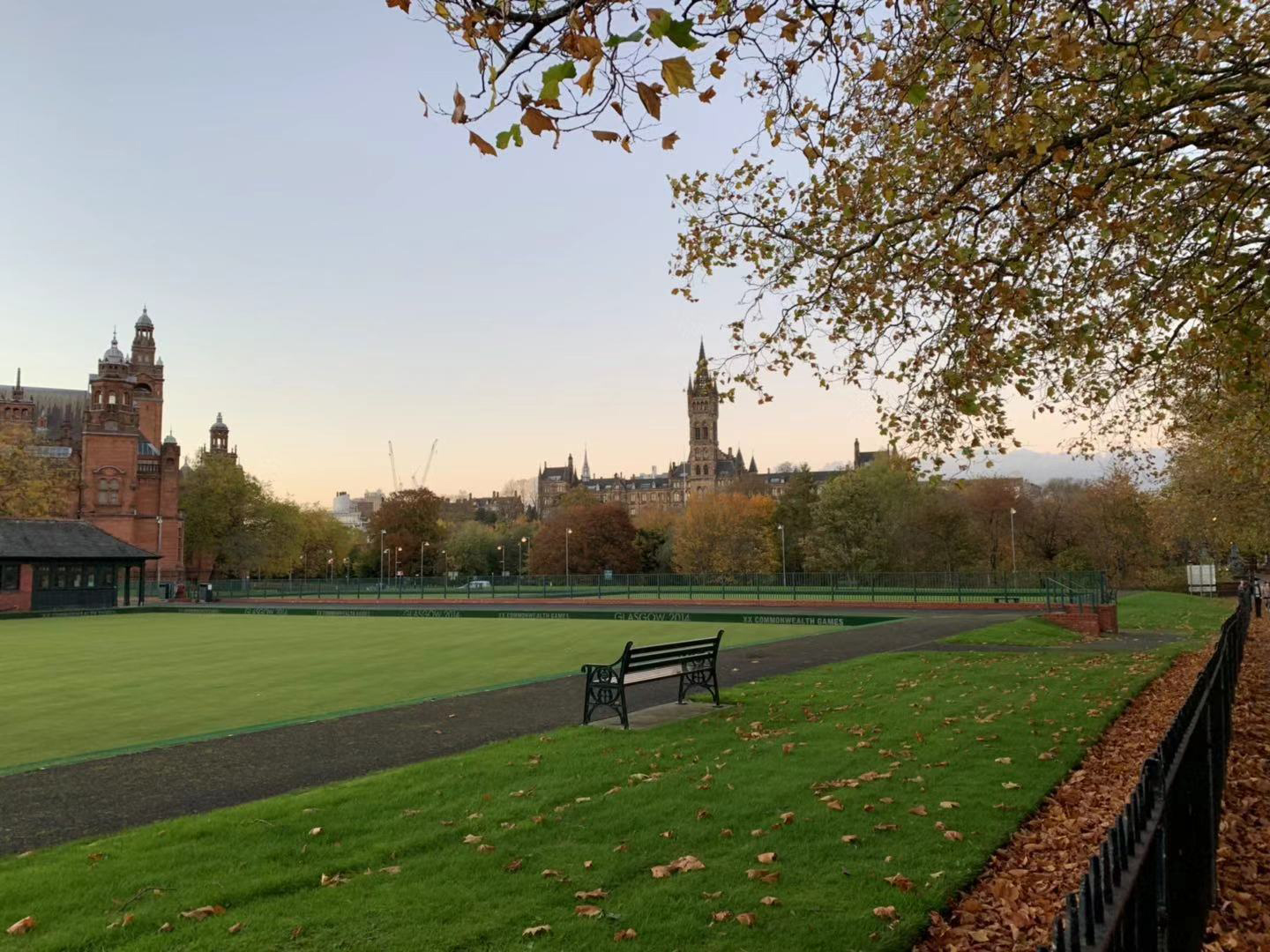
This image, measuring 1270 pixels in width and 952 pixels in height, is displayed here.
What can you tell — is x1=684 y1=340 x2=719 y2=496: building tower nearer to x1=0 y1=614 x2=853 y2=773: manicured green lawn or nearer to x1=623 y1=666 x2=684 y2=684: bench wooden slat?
x1=0 y1=614 x2=853 y2=773: manicured green lawn

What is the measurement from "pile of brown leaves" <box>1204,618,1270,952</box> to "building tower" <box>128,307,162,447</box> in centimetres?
9820

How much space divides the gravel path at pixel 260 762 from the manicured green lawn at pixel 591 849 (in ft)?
2.53

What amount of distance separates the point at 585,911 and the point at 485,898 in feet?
2.17

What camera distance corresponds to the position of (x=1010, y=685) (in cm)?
1291

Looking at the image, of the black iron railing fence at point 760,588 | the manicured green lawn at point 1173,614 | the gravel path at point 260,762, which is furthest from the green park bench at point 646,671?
the manicured green lawn at point 1173,614

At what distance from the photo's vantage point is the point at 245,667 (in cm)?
1912

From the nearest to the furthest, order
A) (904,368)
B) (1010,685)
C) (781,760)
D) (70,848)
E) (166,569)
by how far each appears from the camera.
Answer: (70,848) → (781,760) → (904,368) → (1010,685) → (166,569)

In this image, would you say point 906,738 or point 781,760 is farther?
point 906,738

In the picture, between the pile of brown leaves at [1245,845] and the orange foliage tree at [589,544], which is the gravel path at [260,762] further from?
the orange foliage tree at [589,544]

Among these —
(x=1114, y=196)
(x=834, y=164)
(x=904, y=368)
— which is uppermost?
(x=834, y=164)

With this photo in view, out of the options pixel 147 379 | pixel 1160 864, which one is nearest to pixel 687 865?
pixel 1160 864

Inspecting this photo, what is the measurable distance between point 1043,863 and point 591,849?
3098 millimetres

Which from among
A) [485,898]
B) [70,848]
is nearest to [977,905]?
[485,898]

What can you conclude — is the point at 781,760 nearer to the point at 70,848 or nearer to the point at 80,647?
the point at 70,848
